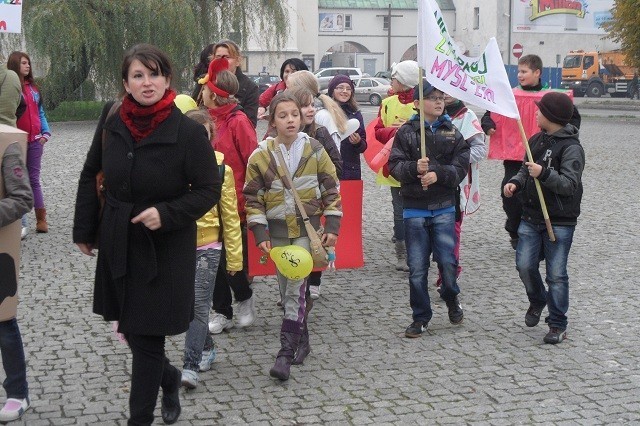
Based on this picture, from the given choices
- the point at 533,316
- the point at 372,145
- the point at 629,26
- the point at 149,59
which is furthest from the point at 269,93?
the point at 629,26

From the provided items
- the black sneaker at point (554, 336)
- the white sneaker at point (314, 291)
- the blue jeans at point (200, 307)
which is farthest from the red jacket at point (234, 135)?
the black sneaker at point (554, 336)

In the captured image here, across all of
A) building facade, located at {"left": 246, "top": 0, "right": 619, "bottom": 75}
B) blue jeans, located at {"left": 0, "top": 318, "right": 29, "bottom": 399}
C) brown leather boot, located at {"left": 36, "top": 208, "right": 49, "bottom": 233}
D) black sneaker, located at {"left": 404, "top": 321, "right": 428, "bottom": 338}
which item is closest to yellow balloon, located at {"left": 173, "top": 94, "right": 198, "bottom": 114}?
blue jeans, located at {"left": 0, "top": 318, "right": 29, "bottom": 399}

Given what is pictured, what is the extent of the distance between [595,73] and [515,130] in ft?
167

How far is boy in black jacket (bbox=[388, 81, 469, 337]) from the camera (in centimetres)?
671

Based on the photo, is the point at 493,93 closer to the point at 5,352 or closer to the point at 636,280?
the point at 636,280

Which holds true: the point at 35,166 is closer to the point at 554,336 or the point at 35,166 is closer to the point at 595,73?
the point at 554,336

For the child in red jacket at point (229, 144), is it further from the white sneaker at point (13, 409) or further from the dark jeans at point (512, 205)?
the dark jeans at point (512, 205)

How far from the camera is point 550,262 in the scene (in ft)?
21.7

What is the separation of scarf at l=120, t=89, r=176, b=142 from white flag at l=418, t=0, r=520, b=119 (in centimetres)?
259

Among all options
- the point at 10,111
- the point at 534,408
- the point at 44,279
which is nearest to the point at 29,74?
the point at 10,111

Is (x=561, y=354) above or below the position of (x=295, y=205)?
below

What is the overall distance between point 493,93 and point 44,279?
401cm

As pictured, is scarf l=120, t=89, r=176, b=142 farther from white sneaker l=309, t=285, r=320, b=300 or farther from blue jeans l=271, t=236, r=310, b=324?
white sneaker l=309, t=285, r=320, b=300

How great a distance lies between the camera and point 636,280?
8.48 m
